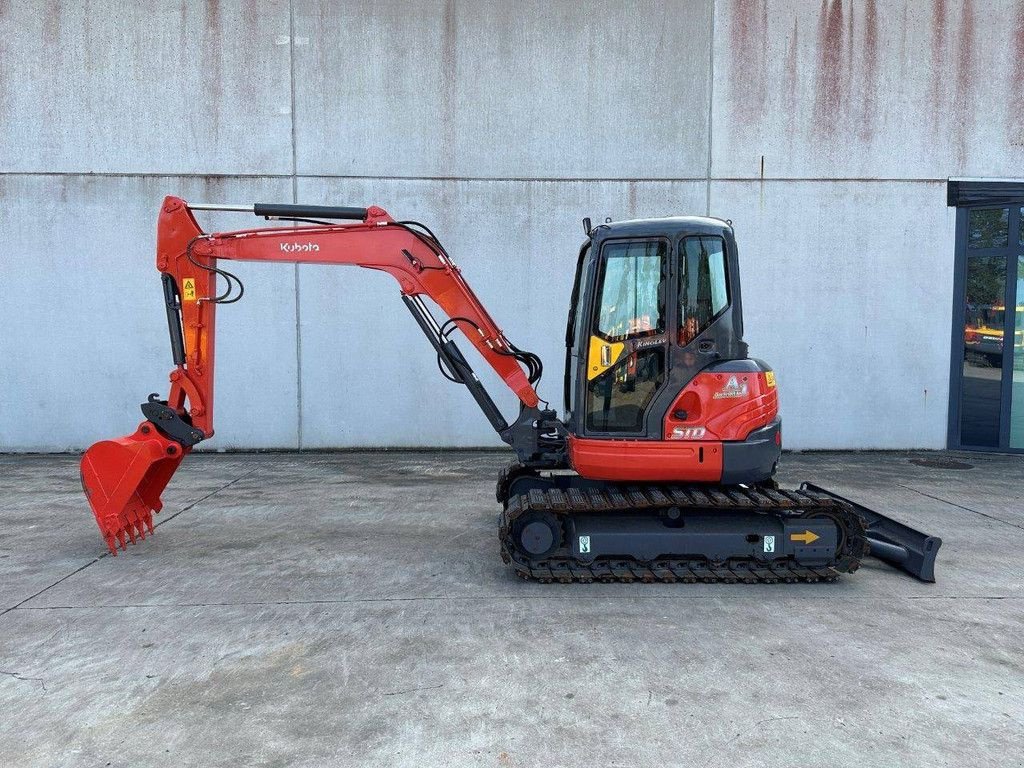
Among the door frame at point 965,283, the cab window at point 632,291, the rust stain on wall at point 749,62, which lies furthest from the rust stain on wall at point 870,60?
the cab window at point 632,291

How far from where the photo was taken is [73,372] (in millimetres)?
10781

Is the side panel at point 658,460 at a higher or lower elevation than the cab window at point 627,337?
lower

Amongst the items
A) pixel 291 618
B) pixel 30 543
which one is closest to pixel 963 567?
pixel 291 618

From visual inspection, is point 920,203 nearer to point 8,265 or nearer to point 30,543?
point 30,543

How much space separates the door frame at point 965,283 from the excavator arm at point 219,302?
25.6 feet

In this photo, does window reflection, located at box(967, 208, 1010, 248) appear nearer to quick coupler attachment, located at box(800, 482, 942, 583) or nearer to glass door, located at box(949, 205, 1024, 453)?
glass door, located at box(949, 205, 1024, 453)

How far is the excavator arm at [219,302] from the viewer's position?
5953 millimetres

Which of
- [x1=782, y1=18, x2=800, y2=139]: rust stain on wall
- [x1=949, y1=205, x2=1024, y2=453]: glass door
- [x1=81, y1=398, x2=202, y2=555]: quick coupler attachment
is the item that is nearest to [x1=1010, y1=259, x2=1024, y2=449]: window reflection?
[x1=949, y1=205, x2=1024, y2=453]: glass door

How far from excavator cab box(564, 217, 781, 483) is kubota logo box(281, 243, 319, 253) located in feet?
7.33

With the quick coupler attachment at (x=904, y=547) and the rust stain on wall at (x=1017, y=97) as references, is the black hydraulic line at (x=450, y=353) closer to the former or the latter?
the quick coupler attachment at (x=904, y=547)

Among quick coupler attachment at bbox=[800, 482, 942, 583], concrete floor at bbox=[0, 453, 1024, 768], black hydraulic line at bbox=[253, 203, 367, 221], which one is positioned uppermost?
black hydraulic line at bbox=[253, 203, 367, 221]

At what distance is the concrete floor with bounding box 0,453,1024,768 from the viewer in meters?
3.34

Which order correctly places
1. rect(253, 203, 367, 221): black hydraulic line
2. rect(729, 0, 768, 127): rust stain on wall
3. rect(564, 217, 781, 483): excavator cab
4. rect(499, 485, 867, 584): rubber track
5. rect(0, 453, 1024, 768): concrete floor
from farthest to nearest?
1. rect(729, 0, 768, 127): rust stain on wall
2. rect(253, 203, 367, 221): black hydraulic line
3. rect(564, 217, 781, 483): excavator cab
4. rect(499, 485, 867, 584): rubber track
5. rect(0, 453, 1024, 768): concrete floor

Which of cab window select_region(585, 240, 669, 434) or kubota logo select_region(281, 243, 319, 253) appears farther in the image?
kubota logo select_region(281, 243, 319, 253)
